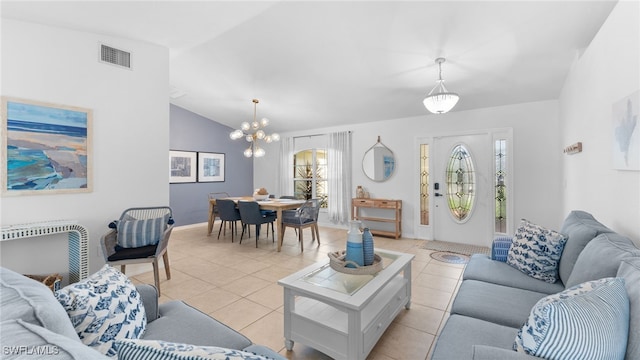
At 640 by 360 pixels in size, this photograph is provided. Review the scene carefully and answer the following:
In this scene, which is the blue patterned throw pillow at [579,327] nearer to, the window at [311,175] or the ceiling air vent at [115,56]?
the ceiling air vent at [115,56]

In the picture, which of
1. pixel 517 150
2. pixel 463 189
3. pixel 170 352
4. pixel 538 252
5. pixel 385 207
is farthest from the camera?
pixel 385 207

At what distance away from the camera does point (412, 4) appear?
8.21 feet

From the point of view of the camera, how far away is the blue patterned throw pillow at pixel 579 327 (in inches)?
34.4

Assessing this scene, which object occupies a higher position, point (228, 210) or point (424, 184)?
point (424, 184)

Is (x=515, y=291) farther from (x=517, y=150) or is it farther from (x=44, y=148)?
(x=44, y=148)

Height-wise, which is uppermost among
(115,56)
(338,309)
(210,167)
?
(115,56)

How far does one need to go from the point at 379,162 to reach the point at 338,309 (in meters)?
4.03

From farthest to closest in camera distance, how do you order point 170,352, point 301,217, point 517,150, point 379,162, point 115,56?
point 379,162 < point 301,217 < point 517,150 < point 115,56 < point 170,352

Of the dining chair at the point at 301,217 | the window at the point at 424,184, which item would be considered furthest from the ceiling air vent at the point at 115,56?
the window at the point at 424,184

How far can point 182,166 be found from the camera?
6008 millimetres

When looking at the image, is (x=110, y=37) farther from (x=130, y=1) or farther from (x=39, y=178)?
(x=39, y=178)

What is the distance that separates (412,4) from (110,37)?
3.12 meters

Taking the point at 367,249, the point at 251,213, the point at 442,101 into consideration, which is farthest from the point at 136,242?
the point at 442,101

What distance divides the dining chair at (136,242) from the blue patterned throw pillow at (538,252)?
3176mm
